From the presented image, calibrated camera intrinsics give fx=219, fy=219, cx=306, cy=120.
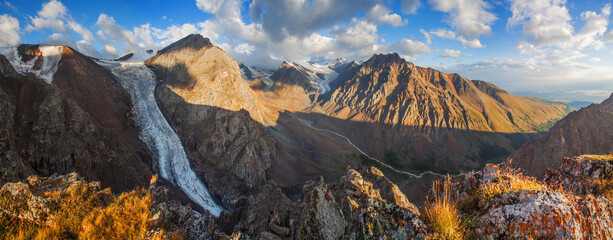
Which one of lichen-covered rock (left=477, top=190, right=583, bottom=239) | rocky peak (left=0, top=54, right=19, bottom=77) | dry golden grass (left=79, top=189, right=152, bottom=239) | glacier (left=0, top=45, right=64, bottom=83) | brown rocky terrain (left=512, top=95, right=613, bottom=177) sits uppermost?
glacier (left=0, top=45, right=64, bottom=83)

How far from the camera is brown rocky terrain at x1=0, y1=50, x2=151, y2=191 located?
18438mm

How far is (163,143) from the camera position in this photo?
42.9m

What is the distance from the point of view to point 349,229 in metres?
6.16

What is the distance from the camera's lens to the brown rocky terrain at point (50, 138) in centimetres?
1844

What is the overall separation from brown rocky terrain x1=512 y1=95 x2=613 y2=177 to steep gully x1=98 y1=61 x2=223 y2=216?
66.9m

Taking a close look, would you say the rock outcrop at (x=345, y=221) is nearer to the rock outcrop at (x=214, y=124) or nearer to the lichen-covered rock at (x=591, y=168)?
the lichen-covered rock at (x=591, y=168)

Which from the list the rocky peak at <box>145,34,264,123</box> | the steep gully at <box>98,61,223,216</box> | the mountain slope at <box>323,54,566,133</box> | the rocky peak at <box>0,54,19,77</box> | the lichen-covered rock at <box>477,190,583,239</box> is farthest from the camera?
the mountain slope at <box>323,54,566,133</box>

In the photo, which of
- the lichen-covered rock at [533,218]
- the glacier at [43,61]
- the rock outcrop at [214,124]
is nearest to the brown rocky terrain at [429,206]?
the lichen-covered rock at [533,218]

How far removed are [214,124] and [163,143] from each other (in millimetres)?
11458

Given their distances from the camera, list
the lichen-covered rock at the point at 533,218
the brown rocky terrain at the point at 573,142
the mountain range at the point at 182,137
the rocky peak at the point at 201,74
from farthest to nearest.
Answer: the rocky peak at the point at 201,74, the brown rocky terrain at the point at 573,142, the mountain range at the point at 182,137, the lichen-covered rock at the point at 533,218

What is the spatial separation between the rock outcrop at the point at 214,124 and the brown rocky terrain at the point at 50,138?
18677 millimetres

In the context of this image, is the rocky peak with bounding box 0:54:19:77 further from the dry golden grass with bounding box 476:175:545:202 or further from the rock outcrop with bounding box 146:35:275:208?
the dry golden grass with bounding box 476:175:545:202

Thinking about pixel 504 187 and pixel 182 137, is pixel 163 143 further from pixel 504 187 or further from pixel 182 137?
pixel 504 187

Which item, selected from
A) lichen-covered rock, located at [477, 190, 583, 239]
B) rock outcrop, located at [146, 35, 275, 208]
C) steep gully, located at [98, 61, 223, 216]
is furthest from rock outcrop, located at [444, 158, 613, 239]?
rock outcrop, located at [146, 35, 275, 208]
